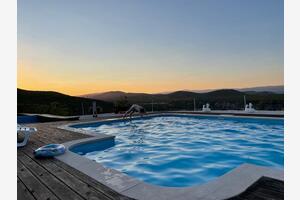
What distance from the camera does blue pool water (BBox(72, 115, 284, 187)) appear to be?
15.6 feet

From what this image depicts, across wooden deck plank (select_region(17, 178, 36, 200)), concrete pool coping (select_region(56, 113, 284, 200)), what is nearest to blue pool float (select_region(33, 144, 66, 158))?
concrete pool coping (select_region(56, 113, 284, 200))

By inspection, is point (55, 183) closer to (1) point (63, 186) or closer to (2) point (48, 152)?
(1) point (63, 186)

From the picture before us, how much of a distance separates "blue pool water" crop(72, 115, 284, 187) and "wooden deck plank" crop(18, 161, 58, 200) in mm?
2026

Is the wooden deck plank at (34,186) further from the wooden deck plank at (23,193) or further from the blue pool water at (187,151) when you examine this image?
the blue pool water at (187,151)

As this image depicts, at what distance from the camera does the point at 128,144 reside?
7.07m

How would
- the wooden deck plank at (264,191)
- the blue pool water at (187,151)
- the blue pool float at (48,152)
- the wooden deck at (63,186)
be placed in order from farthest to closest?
1. the blue pool water at (187,151)
2. the blue pool float at (48,152)
3. the wooden deck at (63,186)
4. the wooden deck plank at (264,191)

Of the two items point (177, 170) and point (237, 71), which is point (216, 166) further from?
point (237, 71)

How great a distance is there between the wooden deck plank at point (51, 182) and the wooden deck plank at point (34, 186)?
54 millimetres

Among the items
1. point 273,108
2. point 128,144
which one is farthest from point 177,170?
point 273,108

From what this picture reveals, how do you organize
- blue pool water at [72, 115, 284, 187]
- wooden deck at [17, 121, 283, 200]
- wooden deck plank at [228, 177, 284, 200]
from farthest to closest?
blue pool water at [72, 115, 284, 187] → wooden deck at [17, 121, 283, 200] → wooden deck plank at [228, 177, 284, 200]

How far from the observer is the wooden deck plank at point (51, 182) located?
2.57 m

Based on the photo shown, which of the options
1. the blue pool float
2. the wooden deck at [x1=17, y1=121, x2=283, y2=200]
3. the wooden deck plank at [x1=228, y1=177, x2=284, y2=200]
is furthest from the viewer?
the blue pool float

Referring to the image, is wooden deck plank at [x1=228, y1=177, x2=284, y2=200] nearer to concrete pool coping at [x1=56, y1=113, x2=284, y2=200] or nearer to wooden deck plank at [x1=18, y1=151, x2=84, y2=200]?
concrete pool coping at [x1=56, y1=113, x2=284, y2=200]

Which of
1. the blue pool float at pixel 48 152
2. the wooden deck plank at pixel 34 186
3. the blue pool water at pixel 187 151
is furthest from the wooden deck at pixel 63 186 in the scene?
the blue pool water at pixel 187 151
